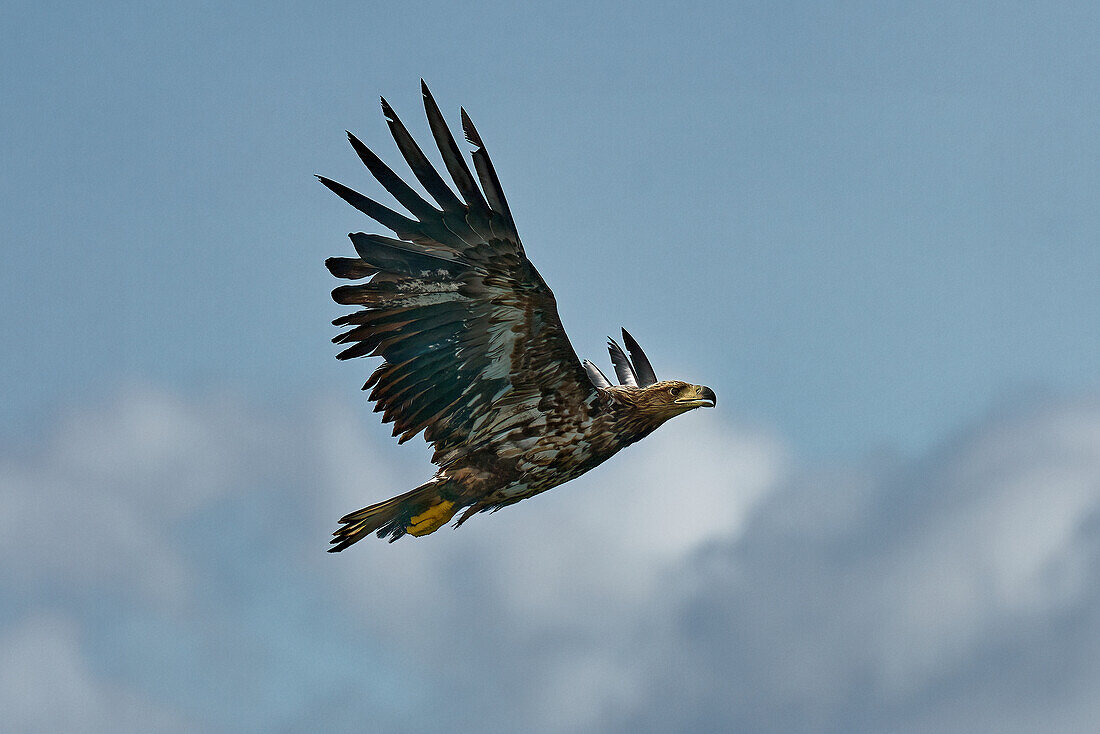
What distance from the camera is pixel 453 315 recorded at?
10.6m

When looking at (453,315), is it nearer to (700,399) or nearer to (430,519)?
(430,519)

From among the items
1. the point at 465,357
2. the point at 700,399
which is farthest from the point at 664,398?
the point at 465,357

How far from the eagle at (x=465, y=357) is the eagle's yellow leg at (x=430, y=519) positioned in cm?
1

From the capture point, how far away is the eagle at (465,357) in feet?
33.2

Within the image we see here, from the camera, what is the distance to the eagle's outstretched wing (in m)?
10.1

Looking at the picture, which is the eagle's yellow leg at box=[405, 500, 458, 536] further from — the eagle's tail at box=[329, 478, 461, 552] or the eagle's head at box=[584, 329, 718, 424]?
the eagle's head at box=[584, 329, 718, 424]

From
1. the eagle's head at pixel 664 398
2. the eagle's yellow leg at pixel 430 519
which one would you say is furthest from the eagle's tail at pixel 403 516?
the eagle's head at pixel 664 398

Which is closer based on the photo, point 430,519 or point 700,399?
point 430,519

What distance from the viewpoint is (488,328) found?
1071 centimetres

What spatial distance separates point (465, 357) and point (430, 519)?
1445 mm

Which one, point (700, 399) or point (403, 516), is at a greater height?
point (700, 399)

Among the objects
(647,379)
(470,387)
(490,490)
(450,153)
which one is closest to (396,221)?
(450,153)

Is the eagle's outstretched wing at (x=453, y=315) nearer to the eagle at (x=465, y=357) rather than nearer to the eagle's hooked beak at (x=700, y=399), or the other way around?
the eagle at (x=465, y=357)

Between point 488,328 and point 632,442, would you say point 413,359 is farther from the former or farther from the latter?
point 632,442
